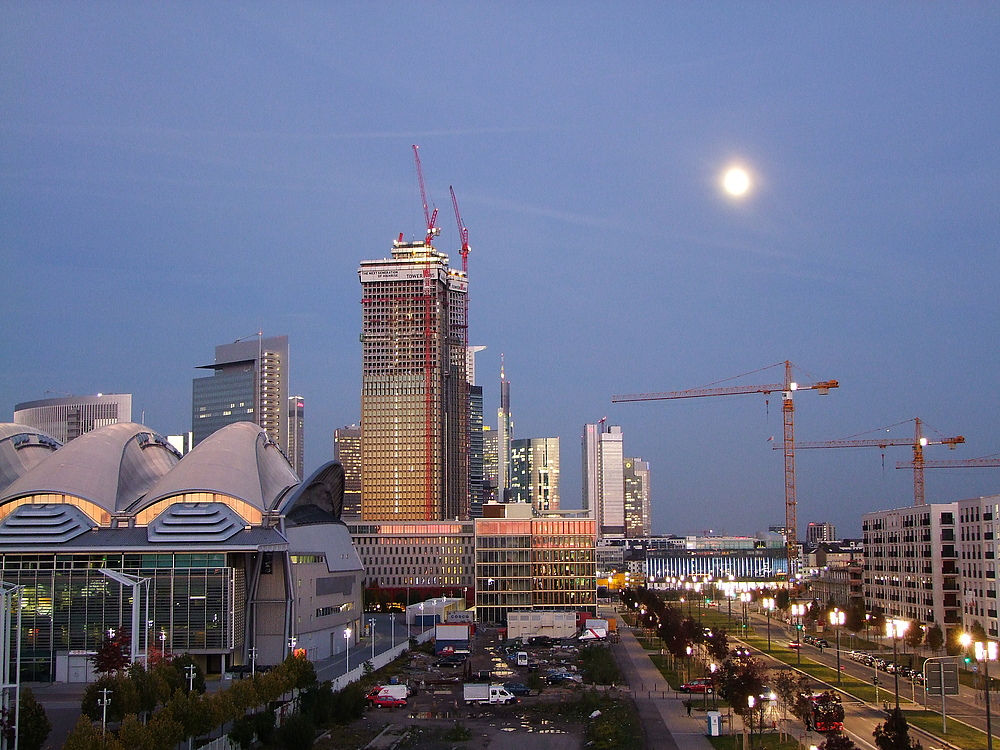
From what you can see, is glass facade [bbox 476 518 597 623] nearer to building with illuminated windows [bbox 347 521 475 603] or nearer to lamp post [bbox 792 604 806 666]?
lamp post [bbox 792 604 806 666]

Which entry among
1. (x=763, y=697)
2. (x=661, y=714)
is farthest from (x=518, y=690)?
(x=763, y=697)

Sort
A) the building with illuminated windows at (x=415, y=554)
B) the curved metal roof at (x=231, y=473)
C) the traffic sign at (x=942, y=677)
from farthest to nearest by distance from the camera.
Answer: the building with illuminated windows at (x=415, y=554)
the curved metal roof at (x=231, y=473)
the traffic sign at (x=942, y=677)

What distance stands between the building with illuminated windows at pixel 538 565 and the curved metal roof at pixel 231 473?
40.5 metres

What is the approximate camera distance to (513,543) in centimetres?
13000

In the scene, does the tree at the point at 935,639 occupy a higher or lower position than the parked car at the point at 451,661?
higher

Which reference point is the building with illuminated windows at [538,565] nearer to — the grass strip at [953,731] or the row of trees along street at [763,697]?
the row of trees along street at [763,697]

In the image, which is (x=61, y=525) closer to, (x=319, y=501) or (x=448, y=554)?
(x=319, y=501)

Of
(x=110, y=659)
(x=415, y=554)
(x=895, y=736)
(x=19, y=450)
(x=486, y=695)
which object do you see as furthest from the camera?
(x=415, y=554)

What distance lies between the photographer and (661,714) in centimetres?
6244

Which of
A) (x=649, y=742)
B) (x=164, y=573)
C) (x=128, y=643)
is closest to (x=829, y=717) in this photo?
(x=649, y=742)

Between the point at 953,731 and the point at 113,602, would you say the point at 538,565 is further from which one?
the point at 953,731

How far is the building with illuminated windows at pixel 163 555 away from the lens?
253ft

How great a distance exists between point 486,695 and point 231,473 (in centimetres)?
3056

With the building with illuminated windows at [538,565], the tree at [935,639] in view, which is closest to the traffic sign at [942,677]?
the tree at [935,639]
